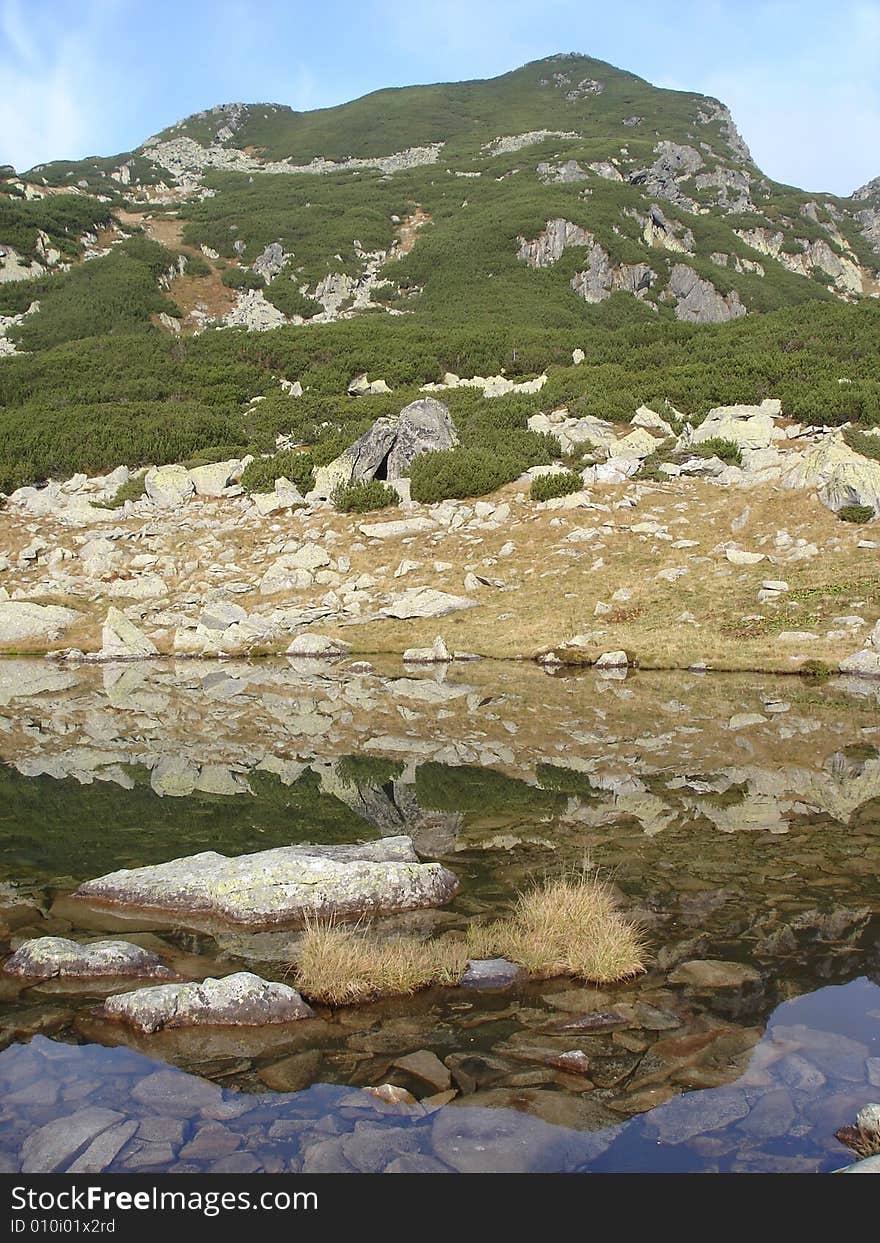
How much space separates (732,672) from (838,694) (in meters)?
3.48

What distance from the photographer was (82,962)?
6.94 metres

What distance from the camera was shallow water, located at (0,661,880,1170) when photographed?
4.92 metres

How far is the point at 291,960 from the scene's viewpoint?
718 cm

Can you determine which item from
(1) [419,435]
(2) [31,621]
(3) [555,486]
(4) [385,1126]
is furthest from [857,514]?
(2) [31,621]

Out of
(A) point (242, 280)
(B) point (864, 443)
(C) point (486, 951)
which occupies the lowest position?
(C) point (486, 951)

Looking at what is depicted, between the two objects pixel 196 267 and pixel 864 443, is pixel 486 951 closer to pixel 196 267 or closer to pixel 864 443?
pixel 864 443

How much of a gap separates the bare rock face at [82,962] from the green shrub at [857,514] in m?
27.4

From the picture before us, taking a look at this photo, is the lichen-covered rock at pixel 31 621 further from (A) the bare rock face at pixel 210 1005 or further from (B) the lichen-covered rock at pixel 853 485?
(B) the lichen-covered rock at pixel 853 485

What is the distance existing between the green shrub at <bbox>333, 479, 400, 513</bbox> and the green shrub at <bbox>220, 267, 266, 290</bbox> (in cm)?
5048

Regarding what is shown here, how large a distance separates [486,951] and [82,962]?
3433mm

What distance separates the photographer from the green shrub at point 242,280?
76750mm

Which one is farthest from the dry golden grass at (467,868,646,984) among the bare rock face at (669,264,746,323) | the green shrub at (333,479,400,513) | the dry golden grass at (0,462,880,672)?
the bare rock face at (669,264,746,323)

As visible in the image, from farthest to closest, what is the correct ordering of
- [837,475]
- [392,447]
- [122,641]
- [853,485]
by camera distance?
1. [392,447]
2. [837,475]
3. [853,485]
4. [122,641]

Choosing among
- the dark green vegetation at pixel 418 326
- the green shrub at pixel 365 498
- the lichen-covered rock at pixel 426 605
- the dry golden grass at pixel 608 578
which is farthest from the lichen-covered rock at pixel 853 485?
the green shrub at pixel 365 498
